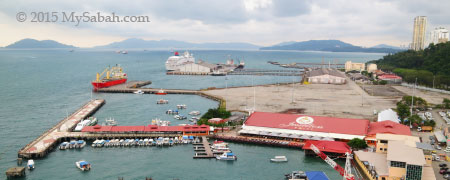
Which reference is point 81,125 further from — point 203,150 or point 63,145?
point 203,150

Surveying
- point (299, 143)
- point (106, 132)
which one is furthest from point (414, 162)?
point (106, 132)

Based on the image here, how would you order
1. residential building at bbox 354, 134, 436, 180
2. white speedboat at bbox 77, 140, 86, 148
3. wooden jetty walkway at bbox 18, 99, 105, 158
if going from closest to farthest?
residential building at bbox 354, 134, 436, 180, wooden jetty walkway at bbox 18, 99, 105, 158, white speedboat at bbox 77, 140, 86, 148

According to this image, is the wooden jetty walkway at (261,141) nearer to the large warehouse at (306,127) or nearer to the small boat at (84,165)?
the large warehouse at (306,127)

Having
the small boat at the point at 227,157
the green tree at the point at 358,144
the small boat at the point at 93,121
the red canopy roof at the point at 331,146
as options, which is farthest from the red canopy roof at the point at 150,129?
the green tree at the point at 358,144

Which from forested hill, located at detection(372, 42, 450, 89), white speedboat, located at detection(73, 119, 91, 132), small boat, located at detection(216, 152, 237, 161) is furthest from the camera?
forested hill, located at detection(372, 42, 450, 89)

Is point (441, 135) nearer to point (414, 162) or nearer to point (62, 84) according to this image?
point (414, 162)

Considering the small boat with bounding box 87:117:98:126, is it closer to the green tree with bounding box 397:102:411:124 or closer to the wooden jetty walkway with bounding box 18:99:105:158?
the wooden jetty walkway with bounding box 18:99:105:158

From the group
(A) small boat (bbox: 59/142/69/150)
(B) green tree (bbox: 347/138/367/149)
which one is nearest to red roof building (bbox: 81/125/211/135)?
(A) small boat (bbox: 59/142/69/150)
